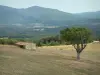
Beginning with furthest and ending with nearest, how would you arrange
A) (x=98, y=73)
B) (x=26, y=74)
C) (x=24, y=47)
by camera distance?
(x=24, y=47) → (x=98, y=73) → (x=26, y=74)

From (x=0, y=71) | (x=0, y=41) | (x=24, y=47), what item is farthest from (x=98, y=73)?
(x=0, y=41)

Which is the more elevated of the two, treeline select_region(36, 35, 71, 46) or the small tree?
the small tree

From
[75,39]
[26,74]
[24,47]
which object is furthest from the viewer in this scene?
[24,47]

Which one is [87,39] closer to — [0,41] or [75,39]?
[75,39]

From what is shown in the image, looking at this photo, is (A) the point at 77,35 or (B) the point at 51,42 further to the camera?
(B) the point at 51,42

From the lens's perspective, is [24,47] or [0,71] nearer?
[0,71]

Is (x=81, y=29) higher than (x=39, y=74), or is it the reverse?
(x=81, y=29)

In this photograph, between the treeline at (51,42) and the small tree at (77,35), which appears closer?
the small tree at (77,35)

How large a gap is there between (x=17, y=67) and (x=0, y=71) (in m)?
3.93

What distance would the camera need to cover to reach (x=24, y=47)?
62.6 m

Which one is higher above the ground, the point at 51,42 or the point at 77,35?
the point at 77,35

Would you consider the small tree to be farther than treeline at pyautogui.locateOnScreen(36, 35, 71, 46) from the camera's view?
No

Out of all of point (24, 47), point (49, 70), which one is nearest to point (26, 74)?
point (49, 70)

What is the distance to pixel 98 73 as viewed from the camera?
106 ft
